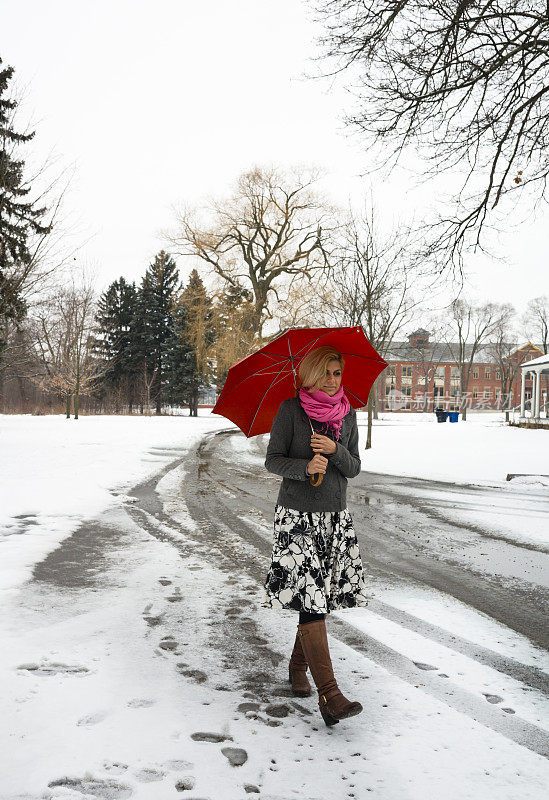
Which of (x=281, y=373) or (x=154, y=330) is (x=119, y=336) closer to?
(x=154, y=330)

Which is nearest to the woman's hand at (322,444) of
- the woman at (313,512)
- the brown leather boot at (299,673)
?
the woman at (313,512)

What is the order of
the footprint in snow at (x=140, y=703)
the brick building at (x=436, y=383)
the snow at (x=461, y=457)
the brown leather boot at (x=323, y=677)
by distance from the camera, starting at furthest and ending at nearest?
the brick building at (x=436, y=383)
the snow at (x=461, y=457)
the footprint in snow at (x=140, y=703)
the brown leather boot at (x=323, y=677)

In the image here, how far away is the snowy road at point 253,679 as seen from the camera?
2309 mm

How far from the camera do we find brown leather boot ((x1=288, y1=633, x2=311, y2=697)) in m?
3.05

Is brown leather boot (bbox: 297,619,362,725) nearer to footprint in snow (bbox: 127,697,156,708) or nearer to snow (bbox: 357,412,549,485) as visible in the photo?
footprint in snow (bbox: 127,697,156,708)

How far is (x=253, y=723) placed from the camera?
2.71 meters

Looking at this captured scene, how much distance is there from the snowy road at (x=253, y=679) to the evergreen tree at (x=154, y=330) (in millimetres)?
51920

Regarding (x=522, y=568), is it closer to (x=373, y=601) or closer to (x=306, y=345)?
(x=373, y=601)

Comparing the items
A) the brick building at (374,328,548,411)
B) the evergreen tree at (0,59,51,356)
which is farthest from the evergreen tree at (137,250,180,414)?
the evergreen tree at (0,59,51,356)

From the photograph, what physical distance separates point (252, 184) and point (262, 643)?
32.9m

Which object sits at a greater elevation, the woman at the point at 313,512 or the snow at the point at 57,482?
the woman at the point at 313,512

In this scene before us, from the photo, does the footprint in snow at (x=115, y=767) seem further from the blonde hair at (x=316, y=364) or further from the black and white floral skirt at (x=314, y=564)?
the blonde hair at (x=316, y=364)

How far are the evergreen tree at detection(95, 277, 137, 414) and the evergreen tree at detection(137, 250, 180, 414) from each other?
35.0 inches

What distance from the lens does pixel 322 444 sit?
2.87 m
